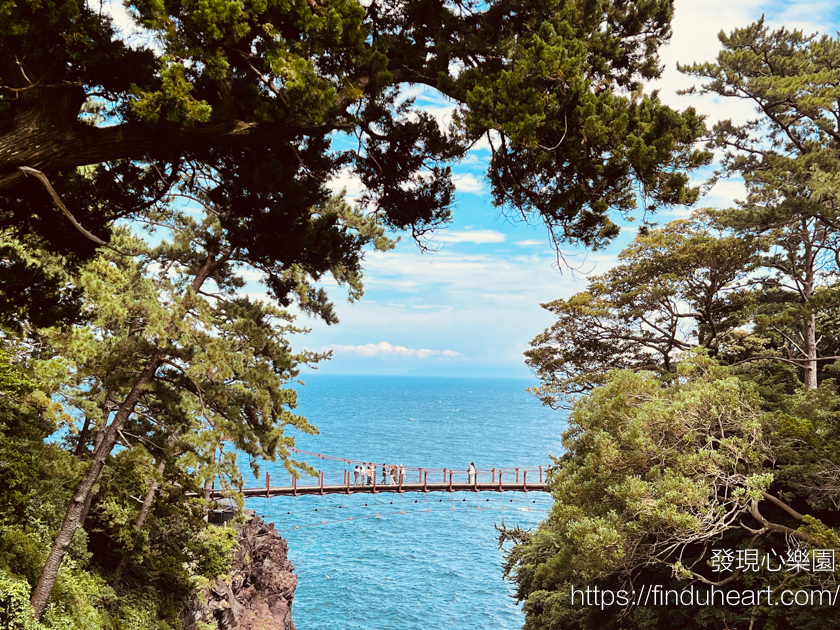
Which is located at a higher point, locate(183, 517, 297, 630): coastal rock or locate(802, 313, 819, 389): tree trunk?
locate(802, 313, 819, 389): tree trunk

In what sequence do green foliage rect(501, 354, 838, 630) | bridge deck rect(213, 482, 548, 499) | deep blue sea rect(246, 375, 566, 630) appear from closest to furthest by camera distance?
1. green foliage rect(501, 354, 838, 630)
2. bridge deck rect(213, 482, 548, 499)
3. deep blue sea rect(246, 375, 566, 630)

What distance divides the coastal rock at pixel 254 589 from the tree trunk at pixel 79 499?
5101 millimetres

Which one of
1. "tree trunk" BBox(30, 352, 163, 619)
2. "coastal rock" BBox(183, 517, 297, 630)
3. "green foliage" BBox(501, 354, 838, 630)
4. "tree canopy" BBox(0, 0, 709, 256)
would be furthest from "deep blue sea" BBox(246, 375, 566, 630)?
"tree canopy" BBox(0, 0, 709, 256)

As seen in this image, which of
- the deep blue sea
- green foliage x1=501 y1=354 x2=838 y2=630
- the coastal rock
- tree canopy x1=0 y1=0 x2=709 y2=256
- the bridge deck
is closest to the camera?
tree canopy x1=0 y1=0 x2=709 y2=256

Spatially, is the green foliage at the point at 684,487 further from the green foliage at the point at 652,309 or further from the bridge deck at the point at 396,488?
the bridge deck at the point at 396,488

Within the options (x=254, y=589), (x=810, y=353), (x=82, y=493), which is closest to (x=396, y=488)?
(x=254, y=589)

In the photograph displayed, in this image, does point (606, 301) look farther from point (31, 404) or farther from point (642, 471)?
point (31, 404)

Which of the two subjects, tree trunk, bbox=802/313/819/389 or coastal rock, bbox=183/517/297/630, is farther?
coastal rock, bbox=183/517/297/630

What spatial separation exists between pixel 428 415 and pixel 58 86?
98838 mm

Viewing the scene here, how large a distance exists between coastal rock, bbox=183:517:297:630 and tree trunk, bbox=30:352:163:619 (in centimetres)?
510

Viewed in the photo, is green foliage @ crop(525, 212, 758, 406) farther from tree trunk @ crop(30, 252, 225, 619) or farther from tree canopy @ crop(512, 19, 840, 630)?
tree trunk @ crop(30, 252, 225, 619)

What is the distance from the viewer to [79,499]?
8.20 metres

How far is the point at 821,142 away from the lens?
40.8ft

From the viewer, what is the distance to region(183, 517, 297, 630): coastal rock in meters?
13.3
